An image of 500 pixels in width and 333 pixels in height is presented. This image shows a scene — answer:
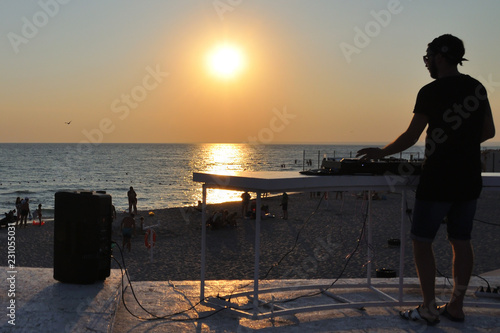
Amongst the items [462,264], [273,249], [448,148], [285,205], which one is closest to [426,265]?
[462,264]

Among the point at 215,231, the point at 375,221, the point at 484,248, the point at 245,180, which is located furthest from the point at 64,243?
the point at 375,221

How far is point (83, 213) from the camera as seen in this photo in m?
4.68

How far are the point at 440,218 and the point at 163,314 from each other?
2.49m

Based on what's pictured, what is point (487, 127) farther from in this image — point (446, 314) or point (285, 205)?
point (285, 205)

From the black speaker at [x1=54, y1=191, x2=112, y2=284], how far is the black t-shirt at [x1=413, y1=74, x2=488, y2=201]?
2.83 meters

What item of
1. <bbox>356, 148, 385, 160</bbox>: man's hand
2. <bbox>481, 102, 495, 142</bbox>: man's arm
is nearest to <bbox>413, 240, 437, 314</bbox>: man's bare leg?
<bbox>356, 148, 385, 160</bbox>: man's hand

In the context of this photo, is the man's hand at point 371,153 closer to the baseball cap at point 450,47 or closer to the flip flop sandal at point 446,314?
the baseball cap at point 450,47

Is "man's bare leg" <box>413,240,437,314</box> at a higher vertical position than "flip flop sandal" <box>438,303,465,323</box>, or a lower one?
higher

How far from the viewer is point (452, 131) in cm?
409

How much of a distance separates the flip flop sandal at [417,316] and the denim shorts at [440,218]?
0.66 meters

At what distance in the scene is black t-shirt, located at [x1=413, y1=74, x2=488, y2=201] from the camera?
407cm

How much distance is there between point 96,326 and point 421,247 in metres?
2.55

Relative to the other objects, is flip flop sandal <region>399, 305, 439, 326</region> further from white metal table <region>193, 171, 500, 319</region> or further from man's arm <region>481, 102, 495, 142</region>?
man's arm <region>481, 102, 495, 142</region>

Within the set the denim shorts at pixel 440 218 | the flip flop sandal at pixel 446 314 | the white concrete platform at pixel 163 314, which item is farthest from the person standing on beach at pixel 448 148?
the white concrete platform at pixel 163 314
